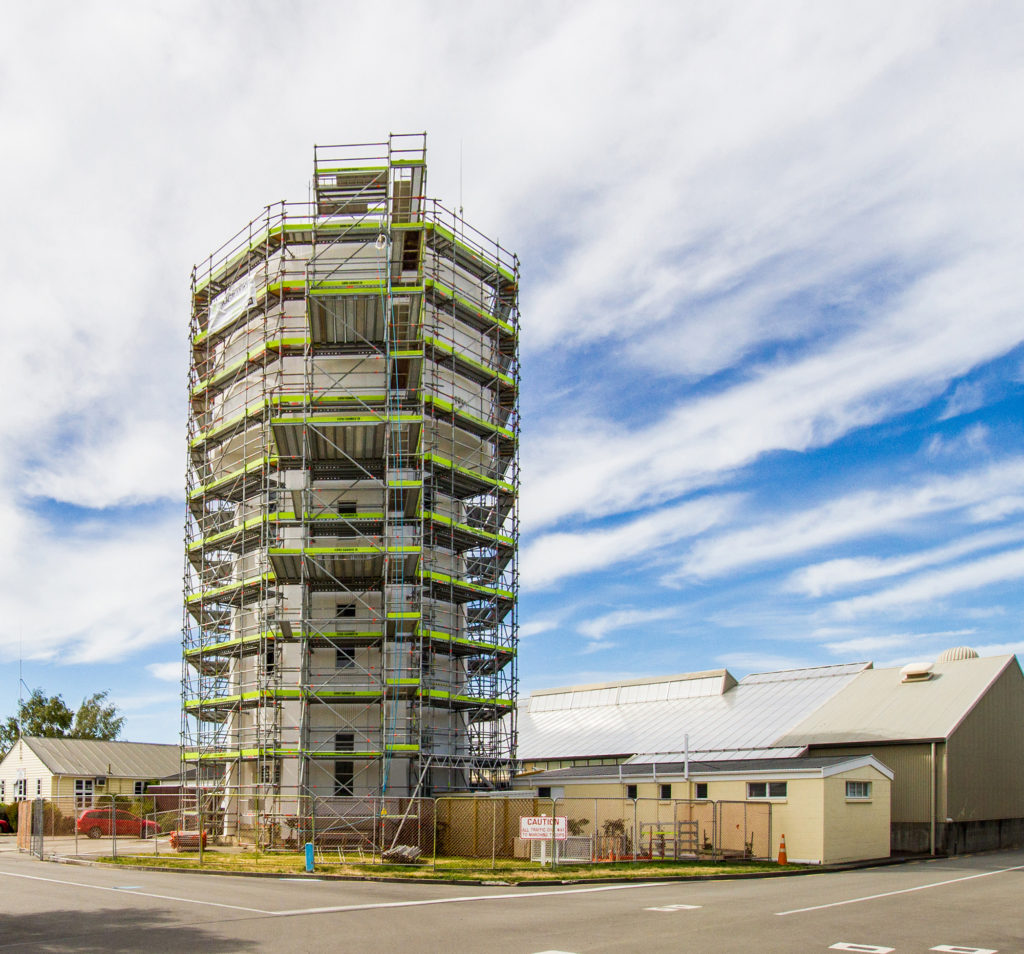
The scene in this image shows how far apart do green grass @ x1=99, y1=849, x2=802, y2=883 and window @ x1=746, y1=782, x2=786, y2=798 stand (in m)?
2.74

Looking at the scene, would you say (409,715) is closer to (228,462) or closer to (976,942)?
(228,462)

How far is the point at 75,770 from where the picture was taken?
58.7 meters

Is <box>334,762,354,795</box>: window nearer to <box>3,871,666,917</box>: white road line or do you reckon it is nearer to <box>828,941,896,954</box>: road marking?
<box>3,871,666,917</box>: white road line

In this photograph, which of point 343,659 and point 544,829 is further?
point 343,659

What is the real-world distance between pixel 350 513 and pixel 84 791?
3071 centimetres

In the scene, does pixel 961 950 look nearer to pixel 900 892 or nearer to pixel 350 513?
pixel 900 892

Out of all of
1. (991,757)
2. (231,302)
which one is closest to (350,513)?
(231,302)

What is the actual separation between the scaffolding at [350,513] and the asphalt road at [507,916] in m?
12.4

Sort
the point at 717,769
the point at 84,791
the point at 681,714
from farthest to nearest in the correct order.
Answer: the point at 84,791
the point at 681,714
the point at 717,769

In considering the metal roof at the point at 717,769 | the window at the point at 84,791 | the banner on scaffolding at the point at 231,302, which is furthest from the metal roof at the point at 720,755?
the window at the point at 84,791

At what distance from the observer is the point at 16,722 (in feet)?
273

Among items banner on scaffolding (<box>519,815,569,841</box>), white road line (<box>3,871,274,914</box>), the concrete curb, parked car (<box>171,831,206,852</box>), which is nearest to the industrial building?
the concrete curb

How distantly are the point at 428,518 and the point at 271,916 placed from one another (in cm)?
2330

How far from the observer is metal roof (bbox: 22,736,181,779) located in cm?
5884
